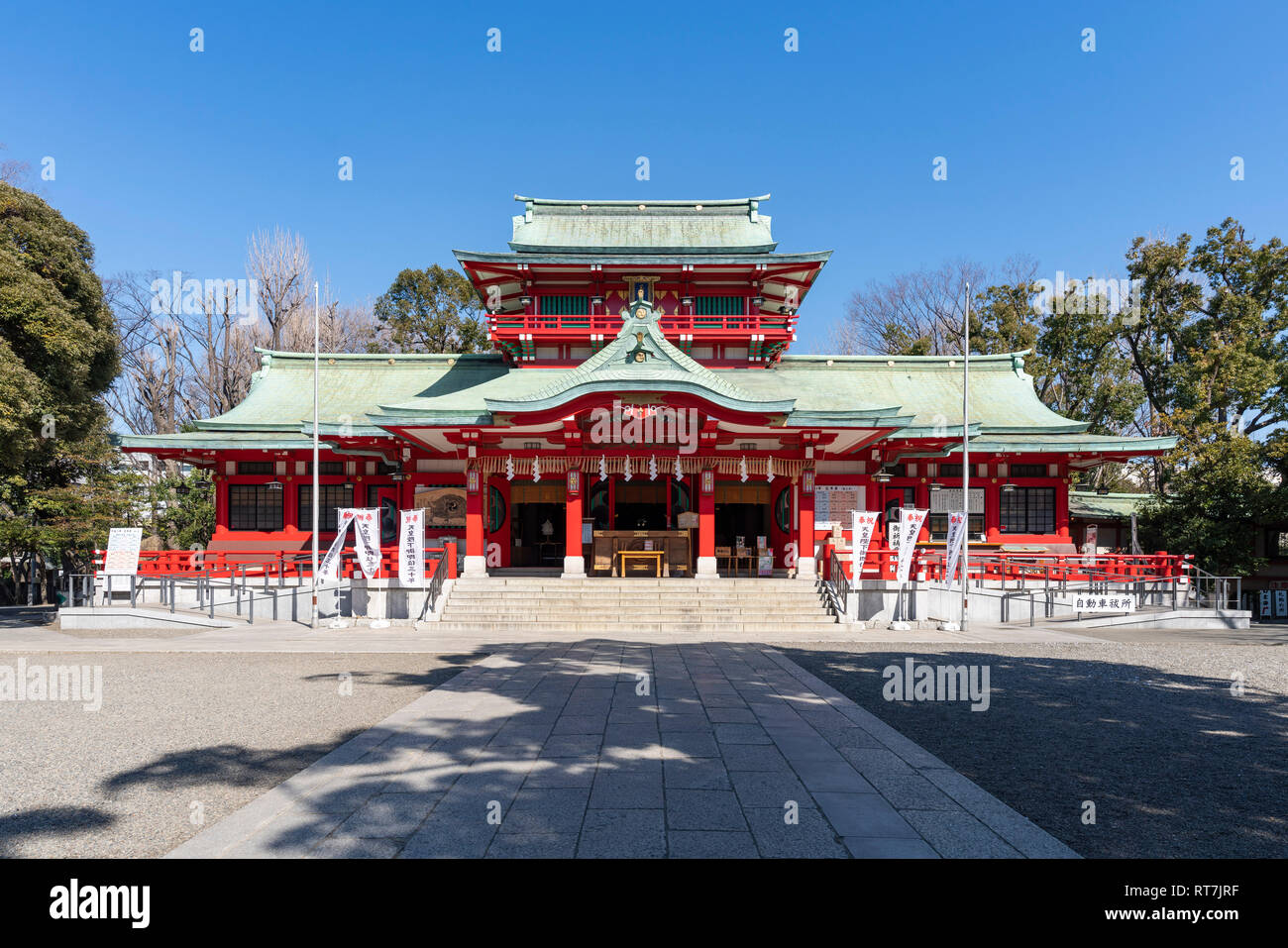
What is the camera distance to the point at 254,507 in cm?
2239

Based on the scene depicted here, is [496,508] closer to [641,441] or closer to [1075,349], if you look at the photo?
[641,441]

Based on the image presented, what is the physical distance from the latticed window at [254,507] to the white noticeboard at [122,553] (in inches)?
203

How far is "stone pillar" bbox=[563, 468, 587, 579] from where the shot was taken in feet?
59.3

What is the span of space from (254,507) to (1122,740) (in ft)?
77.8

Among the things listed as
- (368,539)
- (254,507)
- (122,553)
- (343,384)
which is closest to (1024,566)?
(368,539)

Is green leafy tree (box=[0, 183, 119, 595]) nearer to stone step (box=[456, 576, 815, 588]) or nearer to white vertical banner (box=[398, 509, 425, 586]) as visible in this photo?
white vertical banner (box=[398, 509, 425, 586])

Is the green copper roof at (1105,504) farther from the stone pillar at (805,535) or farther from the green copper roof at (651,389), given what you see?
the stone pillar at (805,535)

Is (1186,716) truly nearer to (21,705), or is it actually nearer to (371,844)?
(371,844)

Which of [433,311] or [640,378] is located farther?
[433,311]

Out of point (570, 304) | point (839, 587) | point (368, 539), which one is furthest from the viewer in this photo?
point (570, 304)

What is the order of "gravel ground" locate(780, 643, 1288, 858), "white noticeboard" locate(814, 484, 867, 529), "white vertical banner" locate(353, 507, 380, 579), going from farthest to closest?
"white noticeboard" locate(814, 484, 867, 529), "white vertical banner" locate(353, 507, 380, 579), "gravel ground" locate(780, 643, 1288, 858)

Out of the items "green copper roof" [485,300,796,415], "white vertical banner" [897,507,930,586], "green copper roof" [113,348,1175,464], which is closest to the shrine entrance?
"green copper roof" [113,348,1175,464]

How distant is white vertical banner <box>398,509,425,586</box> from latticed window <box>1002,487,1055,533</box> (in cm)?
1831
